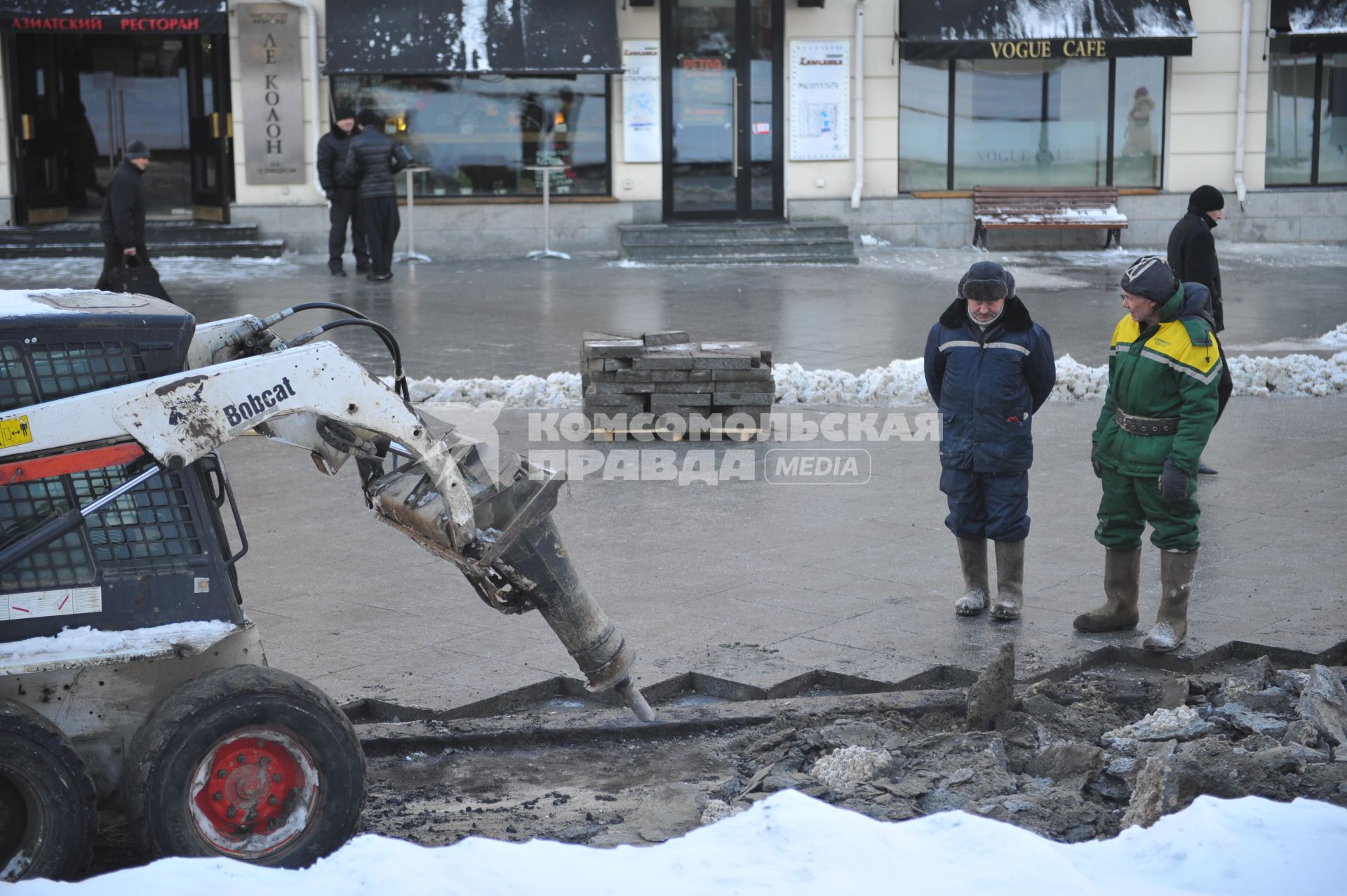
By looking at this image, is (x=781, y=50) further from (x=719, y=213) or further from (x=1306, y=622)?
(x=1306, y=622)

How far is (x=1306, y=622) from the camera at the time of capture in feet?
23.1

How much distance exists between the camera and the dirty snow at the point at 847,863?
4234 millimetres

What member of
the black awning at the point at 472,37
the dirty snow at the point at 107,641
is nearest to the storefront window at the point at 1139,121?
the black awning at the point at 472,37

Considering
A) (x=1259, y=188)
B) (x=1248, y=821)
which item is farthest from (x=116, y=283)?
(x=1259, y=188)

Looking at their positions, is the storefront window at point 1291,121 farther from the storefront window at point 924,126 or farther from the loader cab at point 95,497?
the loader cab at point 95,497

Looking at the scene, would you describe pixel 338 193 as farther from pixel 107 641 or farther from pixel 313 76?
pixel 107 641

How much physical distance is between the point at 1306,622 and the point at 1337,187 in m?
19.4

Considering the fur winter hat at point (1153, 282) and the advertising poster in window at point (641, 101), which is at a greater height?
the advertising poster in window at point (641, 101)

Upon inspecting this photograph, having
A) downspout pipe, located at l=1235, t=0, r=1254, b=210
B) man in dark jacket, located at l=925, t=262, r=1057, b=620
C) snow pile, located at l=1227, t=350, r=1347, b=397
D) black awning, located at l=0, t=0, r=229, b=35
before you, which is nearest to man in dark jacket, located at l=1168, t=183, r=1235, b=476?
snow pile, located at l=1227, t=350, r=1347, b=397

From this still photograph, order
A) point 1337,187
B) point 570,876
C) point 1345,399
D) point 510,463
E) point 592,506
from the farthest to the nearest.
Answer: point 1337,187 < point 1345,399 < point 592,506 < point 510,463 < point 570,876

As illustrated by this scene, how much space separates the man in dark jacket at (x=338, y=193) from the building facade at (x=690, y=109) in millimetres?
2067

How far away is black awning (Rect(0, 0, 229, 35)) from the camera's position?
2081cm

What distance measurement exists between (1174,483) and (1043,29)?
17.6 meters

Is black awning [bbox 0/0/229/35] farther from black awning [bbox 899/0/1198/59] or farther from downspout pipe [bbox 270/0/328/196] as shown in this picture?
black awning [bbox 899/0/1198/59]
